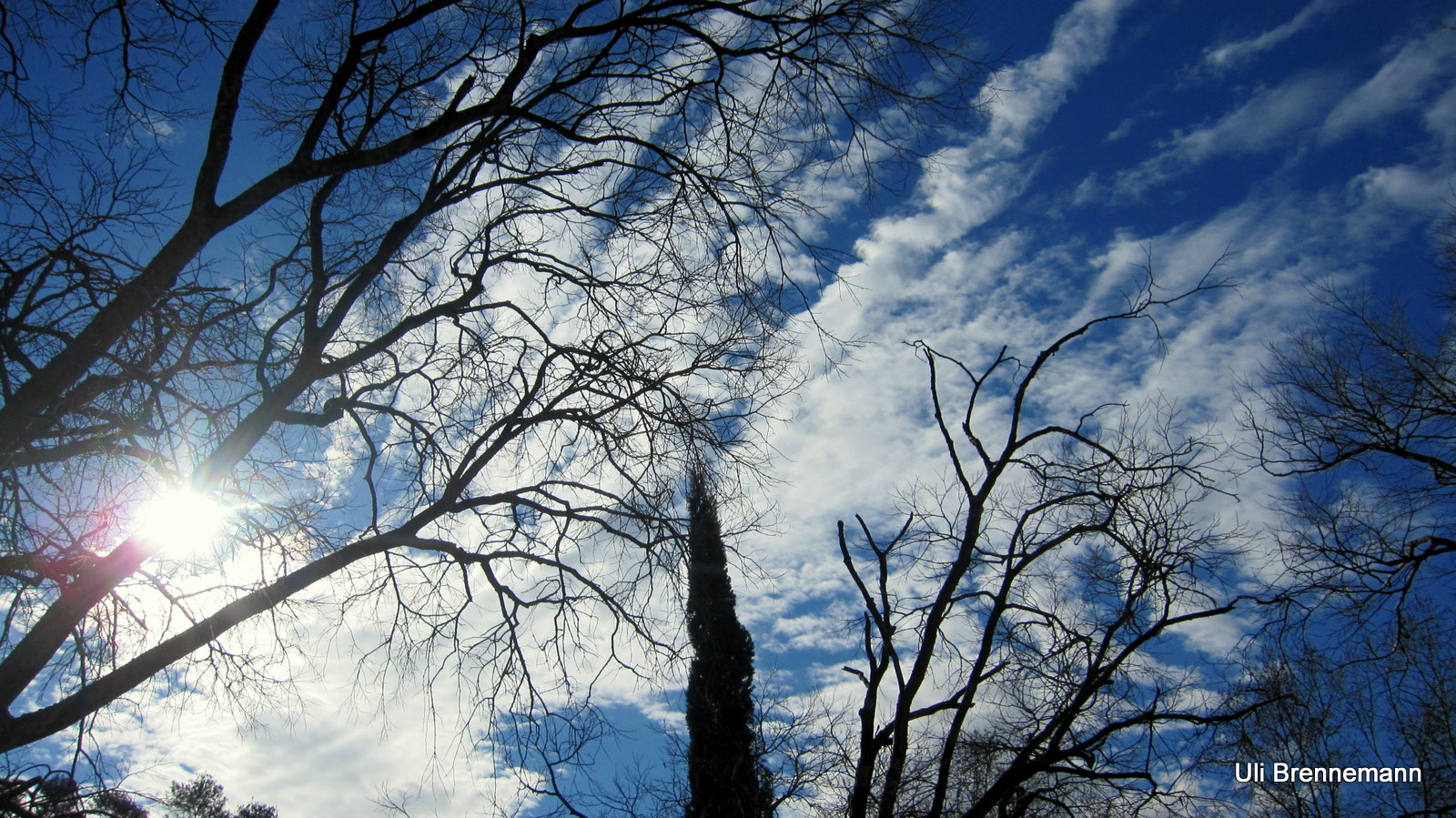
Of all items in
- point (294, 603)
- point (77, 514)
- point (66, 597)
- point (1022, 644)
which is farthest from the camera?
point (294, 603)

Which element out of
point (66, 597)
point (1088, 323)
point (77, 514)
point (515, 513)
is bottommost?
point (66, 597)

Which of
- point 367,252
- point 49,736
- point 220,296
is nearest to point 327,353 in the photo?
point 367,252

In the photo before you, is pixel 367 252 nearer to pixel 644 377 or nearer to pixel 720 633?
pixel 644 377

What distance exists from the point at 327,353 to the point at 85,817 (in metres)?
4.07

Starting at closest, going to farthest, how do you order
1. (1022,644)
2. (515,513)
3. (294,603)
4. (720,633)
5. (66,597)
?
(66,597) < (1022,644) < (294,603) < (515,513) < (720,633)

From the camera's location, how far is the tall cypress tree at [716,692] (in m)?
7.11

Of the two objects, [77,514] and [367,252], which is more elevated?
[367,252]

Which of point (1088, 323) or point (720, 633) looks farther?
point (720, 633)

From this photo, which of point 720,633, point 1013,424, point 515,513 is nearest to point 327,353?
point 515,513

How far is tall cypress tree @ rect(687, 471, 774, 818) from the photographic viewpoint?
7.11m

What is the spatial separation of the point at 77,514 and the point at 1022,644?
603 cm

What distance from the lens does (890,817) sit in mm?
4648

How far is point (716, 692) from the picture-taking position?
11.3 m

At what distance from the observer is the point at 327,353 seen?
24.5ft
